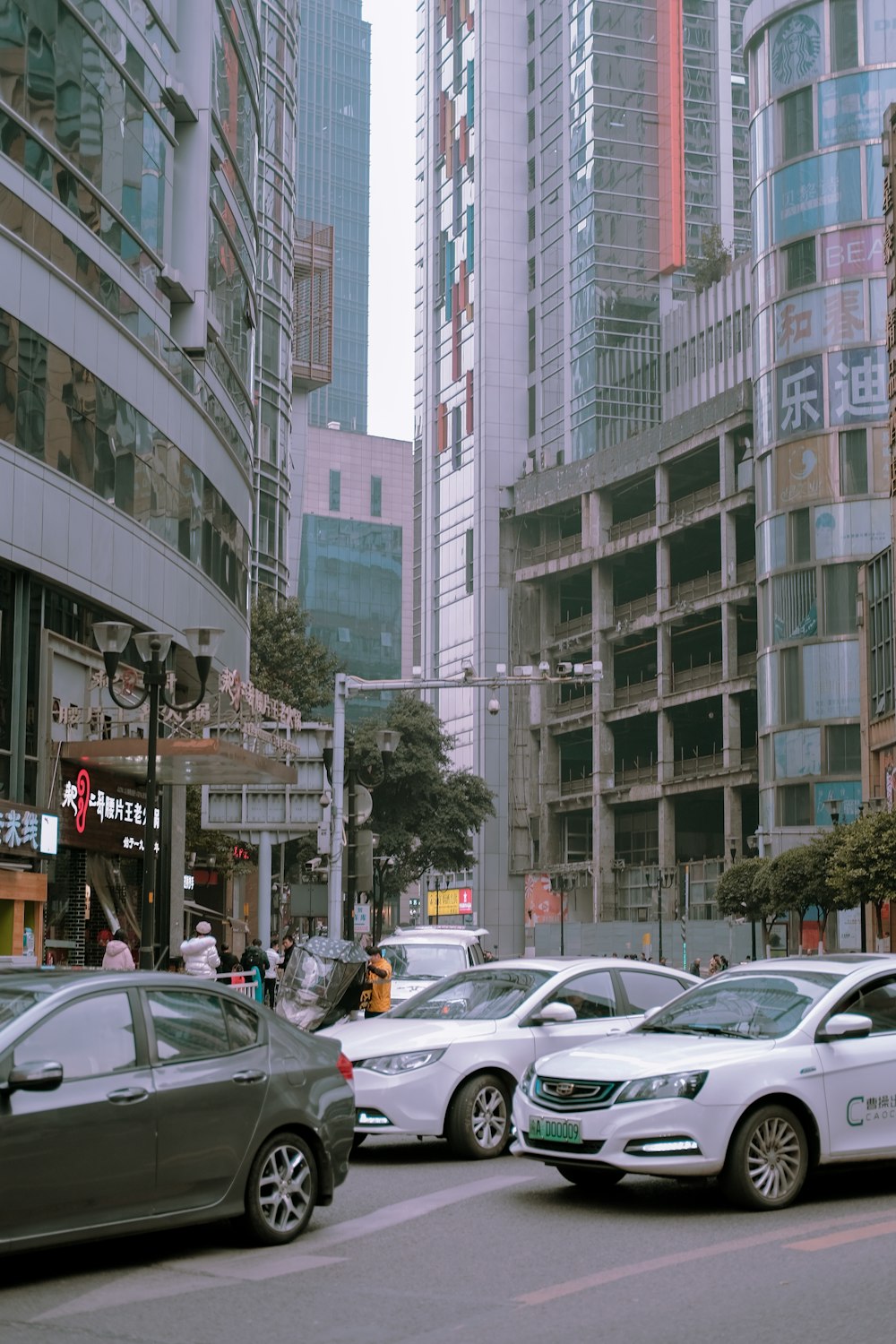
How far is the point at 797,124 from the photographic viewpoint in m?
78.8

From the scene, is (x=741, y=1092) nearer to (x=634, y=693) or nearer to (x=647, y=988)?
(x=647, y=988)

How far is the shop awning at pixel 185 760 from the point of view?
2658 centimetres

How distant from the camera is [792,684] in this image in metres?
78.5

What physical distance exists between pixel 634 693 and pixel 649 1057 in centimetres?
8932

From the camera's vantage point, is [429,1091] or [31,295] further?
[31,295]

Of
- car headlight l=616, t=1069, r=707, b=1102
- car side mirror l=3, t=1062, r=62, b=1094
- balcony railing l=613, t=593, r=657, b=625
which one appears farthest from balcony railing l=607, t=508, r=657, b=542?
car side mirror l=3, t=1062, r=62, b=1094

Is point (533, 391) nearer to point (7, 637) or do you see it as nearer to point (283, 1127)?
point (7, 637)

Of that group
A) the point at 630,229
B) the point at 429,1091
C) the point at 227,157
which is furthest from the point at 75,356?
the point at 630,229

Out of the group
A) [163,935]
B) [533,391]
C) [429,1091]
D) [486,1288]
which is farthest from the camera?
[533,391]

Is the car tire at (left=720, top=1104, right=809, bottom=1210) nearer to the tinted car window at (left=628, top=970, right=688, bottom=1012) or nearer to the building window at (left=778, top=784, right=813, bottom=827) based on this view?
the tinted car window at (left=628, top=970, right=688, bottom=1012)

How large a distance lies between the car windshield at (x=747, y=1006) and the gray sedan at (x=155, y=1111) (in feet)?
8.64

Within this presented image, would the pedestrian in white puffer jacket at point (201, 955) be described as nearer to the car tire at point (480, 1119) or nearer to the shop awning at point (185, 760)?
the shop awning at point (185, 760)

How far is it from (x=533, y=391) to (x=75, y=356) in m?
90.2

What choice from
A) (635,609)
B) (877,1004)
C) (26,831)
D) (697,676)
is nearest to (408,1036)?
(877,1004)
